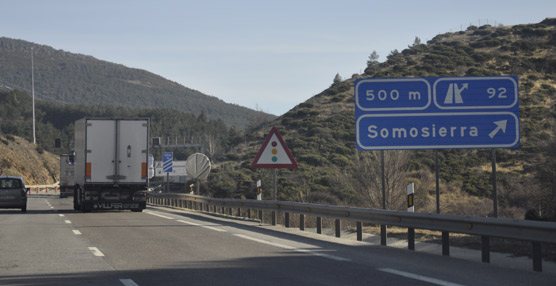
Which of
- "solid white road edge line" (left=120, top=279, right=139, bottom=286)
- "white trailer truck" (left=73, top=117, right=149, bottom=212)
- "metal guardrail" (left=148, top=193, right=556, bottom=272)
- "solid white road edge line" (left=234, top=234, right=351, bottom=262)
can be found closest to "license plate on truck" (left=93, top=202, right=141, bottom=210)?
"white trailer truck" (left=73, top=117, right=149, bottom=212)

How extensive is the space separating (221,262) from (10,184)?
818 inches

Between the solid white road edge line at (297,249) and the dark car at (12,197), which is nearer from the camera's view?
the solid white road edge line at (297,249)

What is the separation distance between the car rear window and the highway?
12.9m

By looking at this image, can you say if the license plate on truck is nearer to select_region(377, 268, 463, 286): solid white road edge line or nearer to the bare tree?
the bare tree

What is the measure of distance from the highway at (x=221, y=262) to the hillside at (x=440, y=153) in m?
14.4

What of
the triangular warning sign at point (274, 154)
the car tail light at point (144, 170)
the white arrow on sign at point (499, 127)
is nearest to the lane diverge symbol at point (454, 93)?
the white arrow on sign at point (499, 127)

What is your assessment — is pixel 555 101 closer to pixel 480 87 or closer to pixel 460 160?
pixel 460 160

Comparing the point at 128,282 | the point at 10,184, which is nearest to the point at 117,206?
Result: the point at 10,184

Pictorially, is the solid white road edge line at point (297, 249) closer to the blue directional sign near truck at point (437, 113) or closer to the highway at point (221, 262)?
the highway at point (221, 262)

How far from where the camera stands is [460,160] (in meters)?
50.7

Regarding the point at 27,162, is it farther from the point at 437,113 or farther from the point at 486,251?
the point at 486,251

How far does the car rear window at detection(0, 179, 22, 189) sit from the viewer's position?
29139 mm

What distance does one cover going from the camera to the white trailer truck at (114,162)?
88.0 feet

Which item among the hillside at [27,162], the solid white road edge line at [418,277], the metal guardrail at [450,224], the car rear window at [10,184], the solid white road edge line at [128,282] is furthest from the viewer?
the hillside at [27,162]
